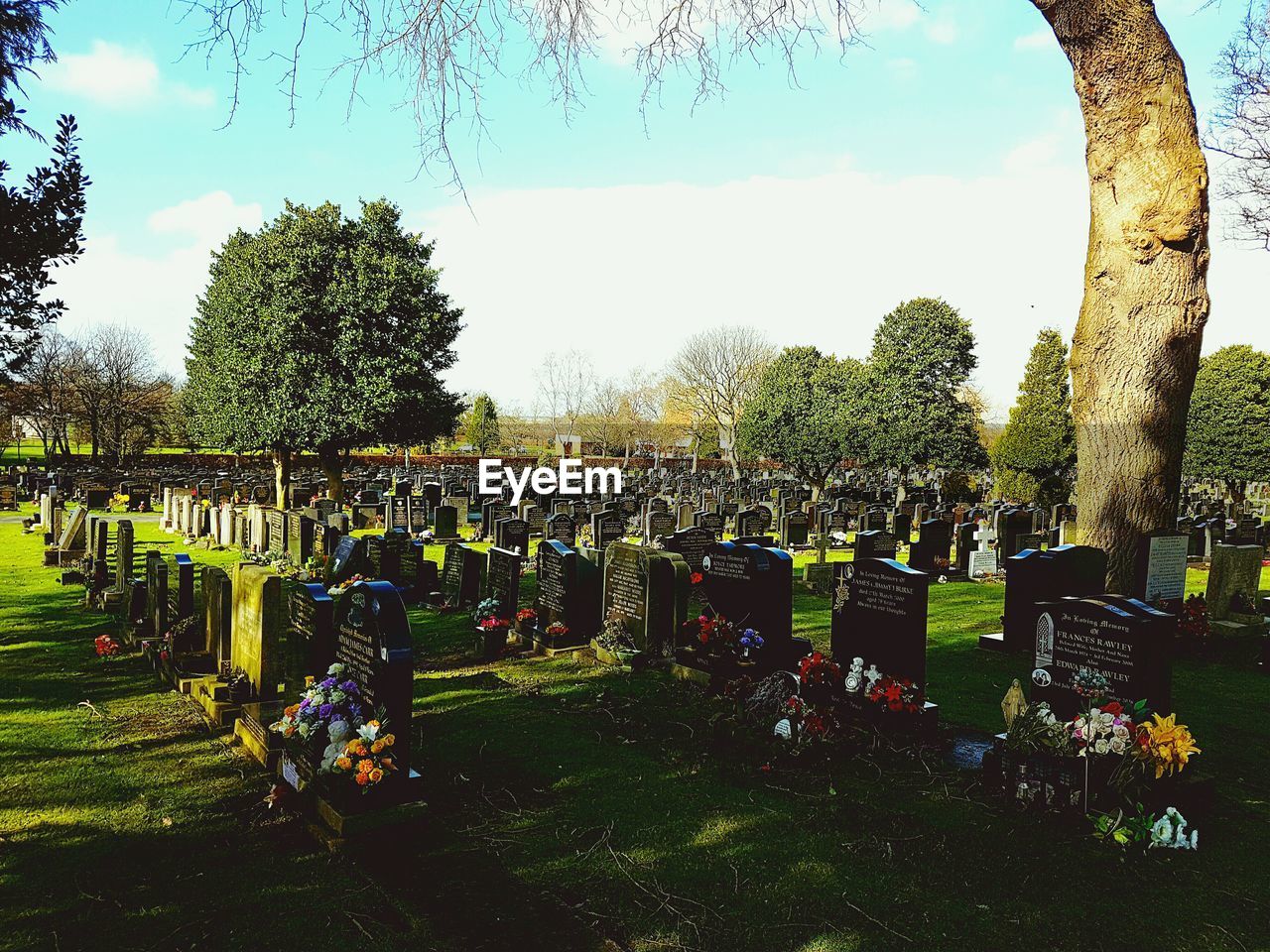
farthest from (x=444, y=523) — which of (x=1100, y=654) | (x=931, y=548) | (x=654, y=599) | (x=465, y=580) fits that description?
(x=1100, y=654)

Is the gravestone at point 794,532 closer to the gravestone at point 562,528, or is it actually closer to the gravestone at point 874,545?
the gravestone at point 874,545

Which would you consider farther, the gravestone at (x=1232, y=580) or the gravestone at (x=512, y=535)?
the gravestone at (x=512, y=535)

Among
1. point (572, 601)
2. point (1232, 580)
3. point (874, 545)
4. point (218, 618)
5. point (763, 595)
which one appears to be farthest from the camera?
point (874, 545)

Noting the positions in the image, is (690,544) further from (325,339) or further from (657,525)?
(325,339)

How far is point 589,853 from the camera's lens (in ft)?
15.5

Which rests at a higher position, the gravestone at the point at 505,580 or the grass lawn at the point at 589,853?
the gravestone at the point at 505,580

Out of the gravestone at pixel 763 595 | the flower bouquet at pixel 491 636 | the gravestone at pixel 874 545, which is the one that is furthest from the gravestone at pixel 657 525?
the gravestone at pixel 763 595

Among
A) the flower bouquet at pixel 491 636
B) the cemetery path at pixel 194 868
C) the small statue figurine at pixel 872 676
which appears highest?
the small statue figurine at pixel 872 676

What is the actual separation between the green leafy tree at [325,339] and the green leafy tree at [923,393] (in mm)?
18421

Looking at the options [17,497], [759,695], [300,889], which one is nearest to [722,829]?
[759,695]

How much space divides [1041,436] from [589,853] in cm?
2938

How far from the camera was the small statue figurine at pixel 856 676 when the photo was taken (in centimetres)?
656

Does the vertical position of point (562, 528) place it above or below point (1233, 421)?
below

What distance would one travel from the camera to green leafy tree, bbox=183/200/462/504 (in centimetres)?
2403
